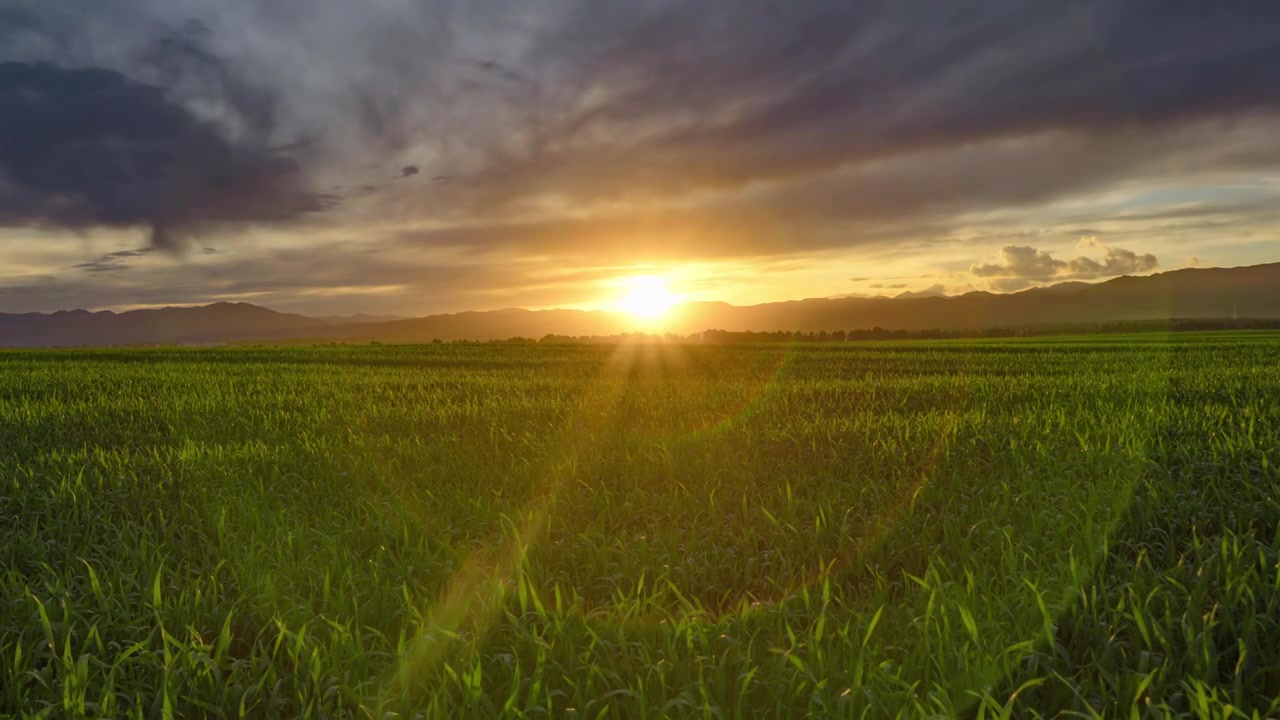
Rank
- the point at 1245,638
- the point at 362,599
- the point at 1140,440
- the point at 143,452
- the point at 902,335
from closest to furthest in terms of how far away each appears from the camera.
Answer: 1. the point at 1245,638
2. the point at 362,599
3. the point at 1140,440
4. the point at 143,452
5. the point at 902,335

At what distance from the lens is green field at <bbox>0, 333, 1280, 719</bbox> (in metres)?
2.97

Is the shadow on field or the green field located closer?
the shadow on field

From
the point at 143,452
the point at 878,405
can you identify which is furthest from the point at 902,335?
the point at 143,452

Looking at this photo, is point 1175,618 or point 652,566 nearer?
point 1175,618

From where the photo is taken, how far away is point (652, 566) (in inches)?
170

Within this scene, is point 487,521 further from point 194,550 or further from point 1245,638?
point 1245,638

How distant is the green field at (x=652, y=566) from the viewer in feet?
9.75

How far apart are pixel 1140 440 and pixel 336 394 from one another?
40.0 ft

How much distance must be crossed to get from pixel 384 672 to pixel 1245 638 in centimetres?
380

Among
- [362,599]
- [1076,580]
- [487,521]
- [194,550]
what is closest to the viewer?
[1076,580]

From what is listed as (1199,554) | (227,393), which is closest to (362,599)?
(1199,554)

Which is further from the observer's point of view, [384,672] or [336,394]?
[336,394]

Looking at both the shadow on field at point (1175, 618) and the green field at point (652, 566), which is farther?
the green field at point (652, 566)

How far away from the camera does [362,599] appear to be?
3963mm
